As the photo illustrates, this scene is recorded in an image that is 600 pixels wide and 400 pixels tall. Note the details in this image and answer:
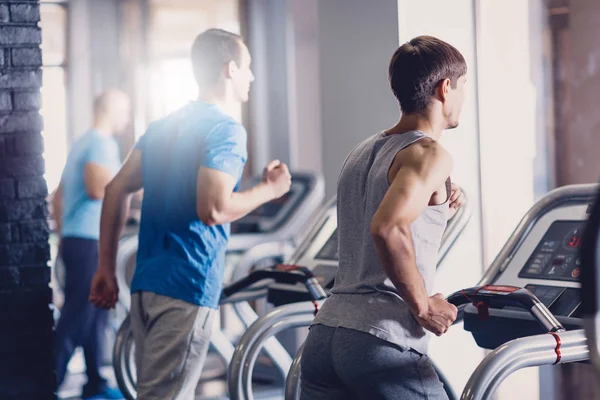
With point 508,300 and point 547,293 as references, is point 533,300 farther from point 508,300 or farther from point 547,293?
point 547,293

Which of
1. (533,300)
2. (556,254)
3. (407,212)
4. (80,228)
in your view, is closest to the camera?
(407,212)

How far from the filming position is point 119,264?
15.0 feet

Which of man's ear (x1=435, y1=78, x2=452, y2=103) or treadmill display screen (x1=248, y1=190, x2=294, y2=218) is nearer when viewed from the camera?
man's ear (x1=435, y1=78, x2=452, y2=103)

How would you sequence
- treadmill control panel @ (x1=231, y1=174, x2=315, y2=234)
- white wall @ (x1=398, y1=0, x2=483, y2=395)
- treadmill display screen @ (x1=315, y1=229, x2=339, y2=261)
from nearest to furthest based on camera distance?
white wall @ (x1=398, y1=0, x2=483, y2=395) < treadmill display screen @ (x1=315, y1=229, x2=339, y2=261) < treadmill control panel @ (x1=231, y1=174, x2=315, y2=234)

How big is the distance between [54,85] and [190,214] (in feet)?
19.6

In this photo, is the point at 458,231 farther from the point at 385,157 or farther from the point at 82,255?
the point at 82,255

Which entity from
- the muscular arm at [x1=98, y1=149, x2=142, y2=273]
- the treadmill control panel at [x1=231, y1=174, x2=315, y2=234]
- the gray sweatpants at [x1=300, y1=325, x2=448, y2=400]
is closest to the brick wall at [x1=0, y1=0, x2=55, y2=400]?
the muscular arm at [x1=98, y1=149, x2=142, y2=273]

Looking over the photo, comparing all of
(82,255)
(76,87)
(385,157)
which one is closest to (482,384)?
(385,157)

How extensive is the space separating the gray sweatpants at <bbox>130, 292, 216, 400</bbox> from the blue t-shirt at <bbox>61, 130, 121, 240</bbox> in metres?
2.02

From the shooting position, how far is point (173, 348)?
237cm

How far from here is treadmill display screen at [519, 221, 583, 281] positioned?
7.66 ft

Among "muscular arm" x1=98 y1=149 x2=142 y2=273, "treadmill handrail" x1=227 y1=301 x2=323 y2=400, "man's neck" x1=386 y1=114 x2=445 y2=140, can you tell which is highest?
"man's neck" x1=386 y1=114 x2=445 y2=140

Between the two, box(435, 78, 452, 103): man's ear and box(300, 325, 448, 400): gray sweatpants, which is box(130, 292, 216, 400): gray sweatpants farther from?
box(435, 78, 452, 103): man's ear

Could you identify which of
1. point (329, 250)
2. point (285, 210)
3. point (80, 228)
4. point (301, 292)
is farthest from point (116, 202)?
point (285, 210)
